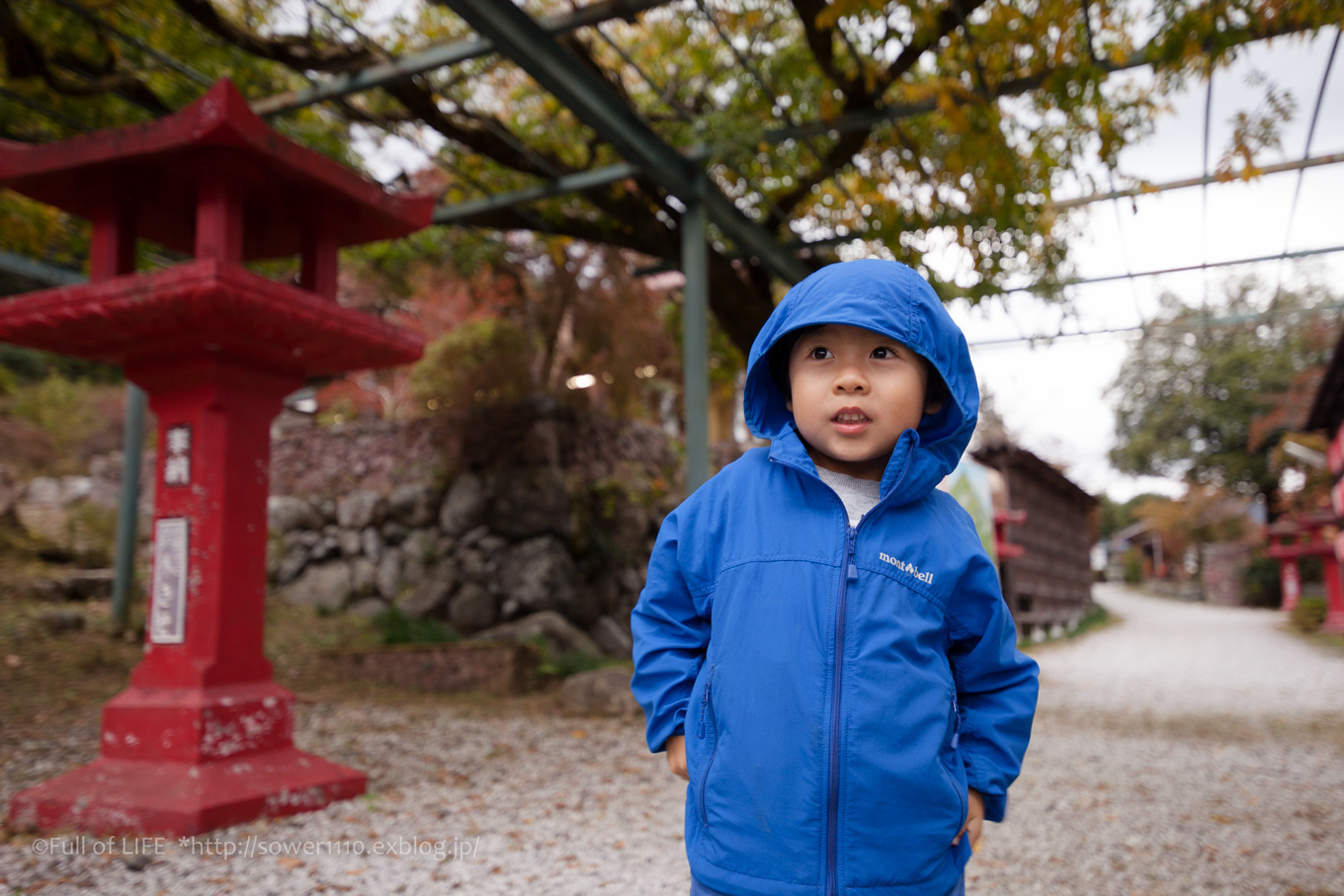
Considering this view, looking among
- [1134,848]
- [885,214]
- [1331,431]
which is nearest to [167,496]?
[1134,848]

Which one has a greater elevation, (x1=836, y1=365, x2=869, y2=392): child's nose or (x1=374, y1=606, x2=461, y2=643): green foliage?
(x1=836, y1=365, x2=869, y2=392): child's nose

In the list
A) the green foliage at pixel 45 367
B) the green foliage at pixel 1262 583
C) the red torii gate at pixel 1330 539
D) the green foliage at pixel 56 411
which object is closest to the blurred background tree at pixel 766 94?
the green foliage at pixel 56 411

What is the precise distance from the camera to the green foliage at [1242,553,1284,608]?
898 inches

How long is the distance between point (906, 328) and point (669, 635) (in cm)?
68

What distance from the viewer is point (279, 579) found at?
9.55 m

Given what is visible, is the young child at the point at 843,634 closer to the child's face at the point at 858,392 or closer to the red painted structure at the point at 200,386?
the child's face at the point at 858,392

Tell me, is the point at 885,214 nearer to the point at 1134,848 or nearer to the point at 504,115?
the point at 504,115

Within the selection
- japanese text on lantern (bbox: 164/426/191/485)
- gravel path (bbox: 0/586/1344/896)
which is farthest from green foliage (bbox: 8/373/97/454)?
japanese text on lantern (bbox: 164/426/191/485)

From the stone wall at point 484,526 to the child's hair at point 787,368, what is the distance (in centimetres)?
670

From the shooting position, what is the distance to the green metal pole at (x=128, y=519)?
7.59 meters

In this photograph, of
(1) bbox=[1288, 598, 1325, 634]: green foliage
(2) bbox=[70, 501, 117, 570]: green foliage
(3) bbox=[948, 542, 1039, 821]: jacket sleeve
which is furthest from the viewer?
(1) bbox=[1288, 598, 1325, 634]: green foliage

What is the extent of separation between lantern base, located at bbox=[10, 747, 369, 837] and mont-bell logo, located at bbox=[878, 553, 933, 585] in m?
3.02

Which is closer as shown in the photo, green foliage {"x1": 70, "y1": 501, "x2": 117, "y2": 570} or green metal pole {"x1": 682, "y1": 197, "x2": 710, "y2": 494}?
green metal pole {"x1": 682, "y1": 197, "x2": 710, "y2": 494}

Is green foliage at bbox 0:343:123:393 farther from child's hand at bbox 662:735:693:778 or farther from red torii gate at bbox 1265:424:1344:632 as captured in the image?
red torii gate at bbox 1265:424:1344:632
